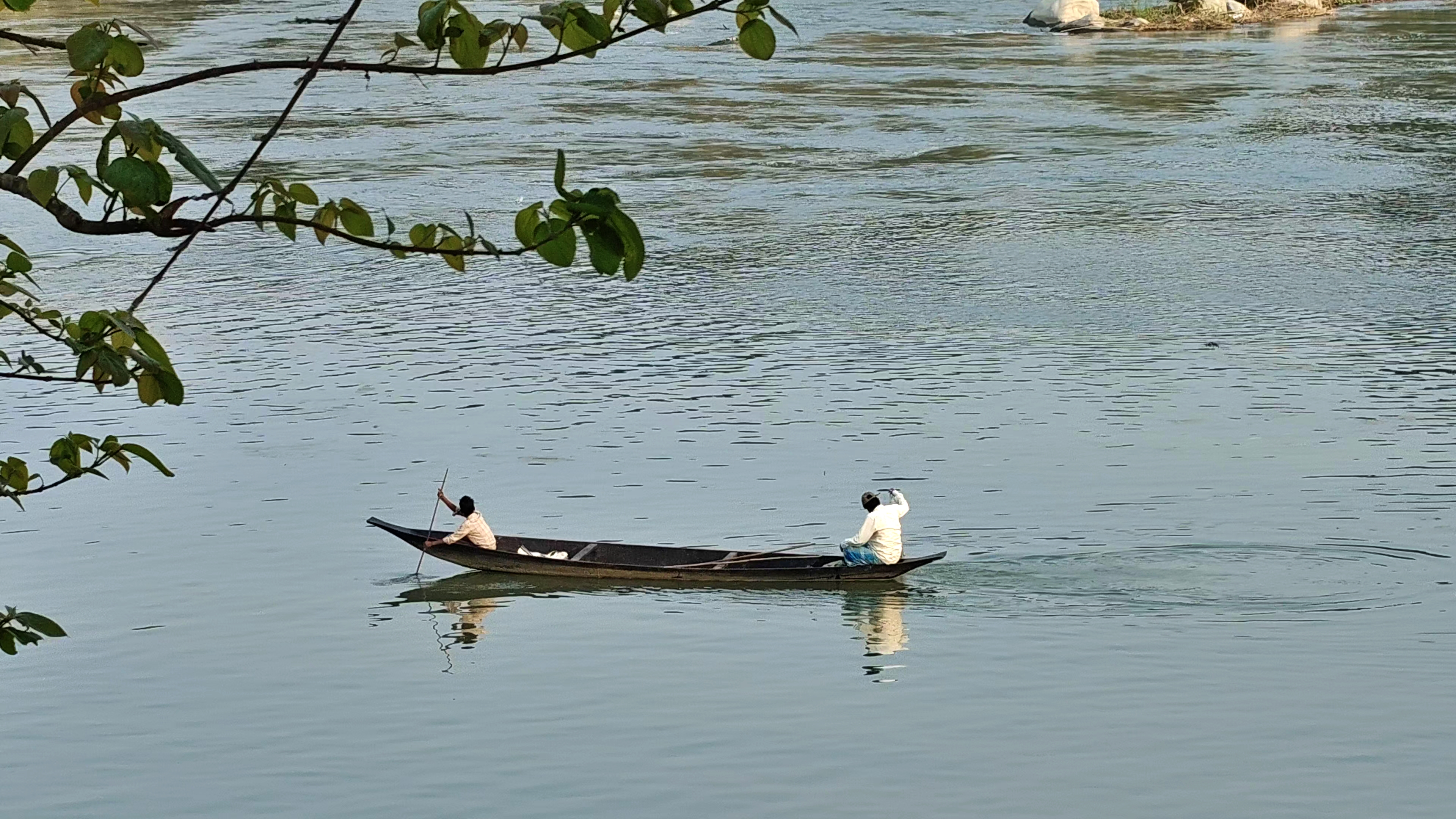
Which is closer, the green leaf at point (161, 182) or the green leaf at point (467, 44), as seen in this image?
the green leaf at point (161, 182)

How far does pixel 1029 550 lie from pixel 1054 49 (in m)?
44.2

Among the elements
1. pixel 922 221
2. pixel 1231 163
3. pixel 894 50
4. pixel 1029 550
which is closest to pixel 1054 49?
pixel 894 50

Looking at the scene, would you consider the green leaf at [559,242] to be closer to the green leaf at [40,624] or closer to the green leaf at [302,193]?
the green leaf at [302,193]

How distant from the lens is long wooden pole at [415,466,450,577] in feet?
67.2

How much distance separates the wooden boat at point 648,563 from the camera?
64.3ft

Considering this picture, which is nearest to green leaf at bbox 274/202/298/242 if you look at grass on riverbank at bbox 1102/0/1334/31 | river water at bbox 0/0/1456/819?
river water at bbox 0/0/1456/819

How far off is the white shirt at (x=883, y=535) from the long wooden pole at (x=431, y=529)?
4107mm

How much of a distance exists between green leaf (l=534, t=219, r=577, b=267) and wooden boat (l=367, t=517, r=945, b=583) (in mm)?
14979

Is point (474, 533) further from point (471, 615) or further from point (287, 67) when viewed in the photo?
point (287, 67)

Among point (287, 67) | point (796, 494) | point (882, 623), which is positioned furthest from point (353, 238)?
point (796, 494)

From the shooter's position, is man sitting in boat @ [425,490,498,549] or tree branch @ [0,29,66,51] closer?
tree branch @ [0,29,66,51]

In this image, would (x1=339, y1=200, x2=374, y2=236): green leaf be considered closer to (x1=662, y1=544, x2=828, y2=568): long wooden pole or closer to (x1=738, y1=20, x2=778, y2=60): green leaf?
(x1=738, y1=20, x2=778, y2=60): green leaf

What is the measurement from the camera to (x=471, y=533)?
20.1 meters

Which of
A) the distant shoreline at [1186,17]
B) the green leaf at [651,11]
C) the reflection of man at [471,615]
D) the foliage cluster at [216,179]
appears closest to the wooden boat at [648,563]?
the reflection of man at [471,615]
